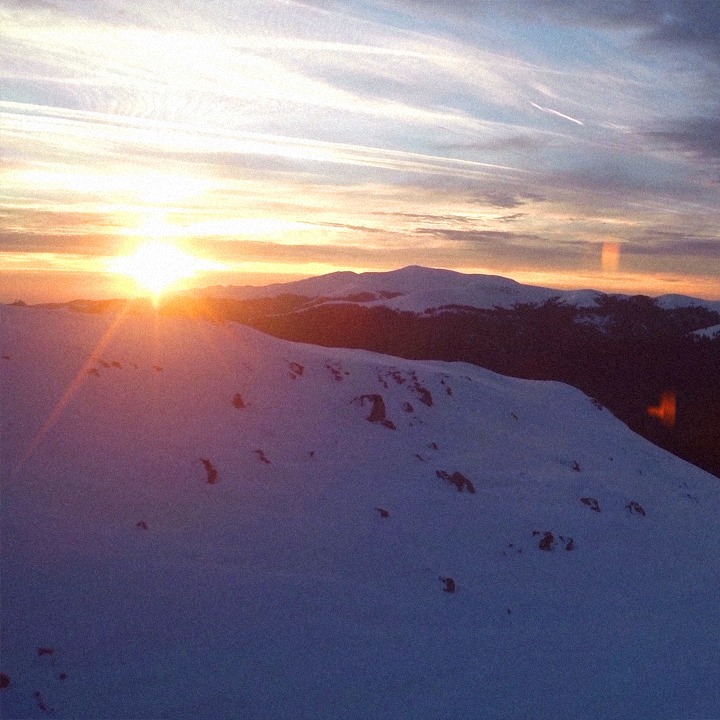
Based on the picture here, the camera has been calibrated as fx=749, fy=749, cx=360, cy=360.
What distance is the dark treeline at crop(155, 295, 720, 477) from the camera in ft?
87.5

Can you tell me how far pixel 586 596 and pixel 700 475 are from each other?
308 inches

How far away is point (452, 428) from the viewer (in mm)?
12383

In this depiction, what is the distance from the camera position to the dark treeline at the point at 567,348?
26.7 metres

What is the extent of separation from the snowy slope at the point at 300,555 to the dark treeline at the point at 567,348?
5222mm

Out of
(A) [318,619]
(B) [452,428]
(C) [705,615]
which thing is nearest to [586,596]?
(C) [705,615]

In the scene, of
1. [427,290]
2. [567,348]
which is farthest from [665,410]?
[427,290]

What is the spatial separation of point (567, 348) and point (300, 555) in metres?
36.5

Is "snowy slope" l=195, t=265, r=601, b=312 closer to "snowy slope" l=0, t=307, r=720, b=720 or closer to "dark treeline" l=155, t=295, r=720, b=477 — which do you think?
"dark treeline" l=155, t=295, r=720, b=477

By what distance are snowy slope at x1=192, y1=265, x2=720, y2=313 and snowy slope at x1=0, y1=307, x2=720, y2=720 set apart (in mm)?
56070

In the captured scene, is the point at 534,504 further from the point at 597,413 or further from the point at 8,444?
→ the point at 597,413

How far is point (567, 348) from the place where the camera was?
41.6m

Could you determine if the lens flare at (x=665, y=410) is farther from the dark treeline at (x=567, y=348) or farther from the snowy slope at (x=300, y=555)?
the snowy slope at (x=300, y=555)

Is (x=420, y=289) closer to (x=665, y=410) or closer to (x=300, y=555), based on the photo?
(x=665, y=410)

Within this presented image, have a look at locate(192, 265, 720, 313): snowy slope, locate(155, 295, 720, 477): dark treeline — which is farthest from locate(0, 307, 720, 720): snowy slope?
locate(192, 265, 720, 313): snowy slope
